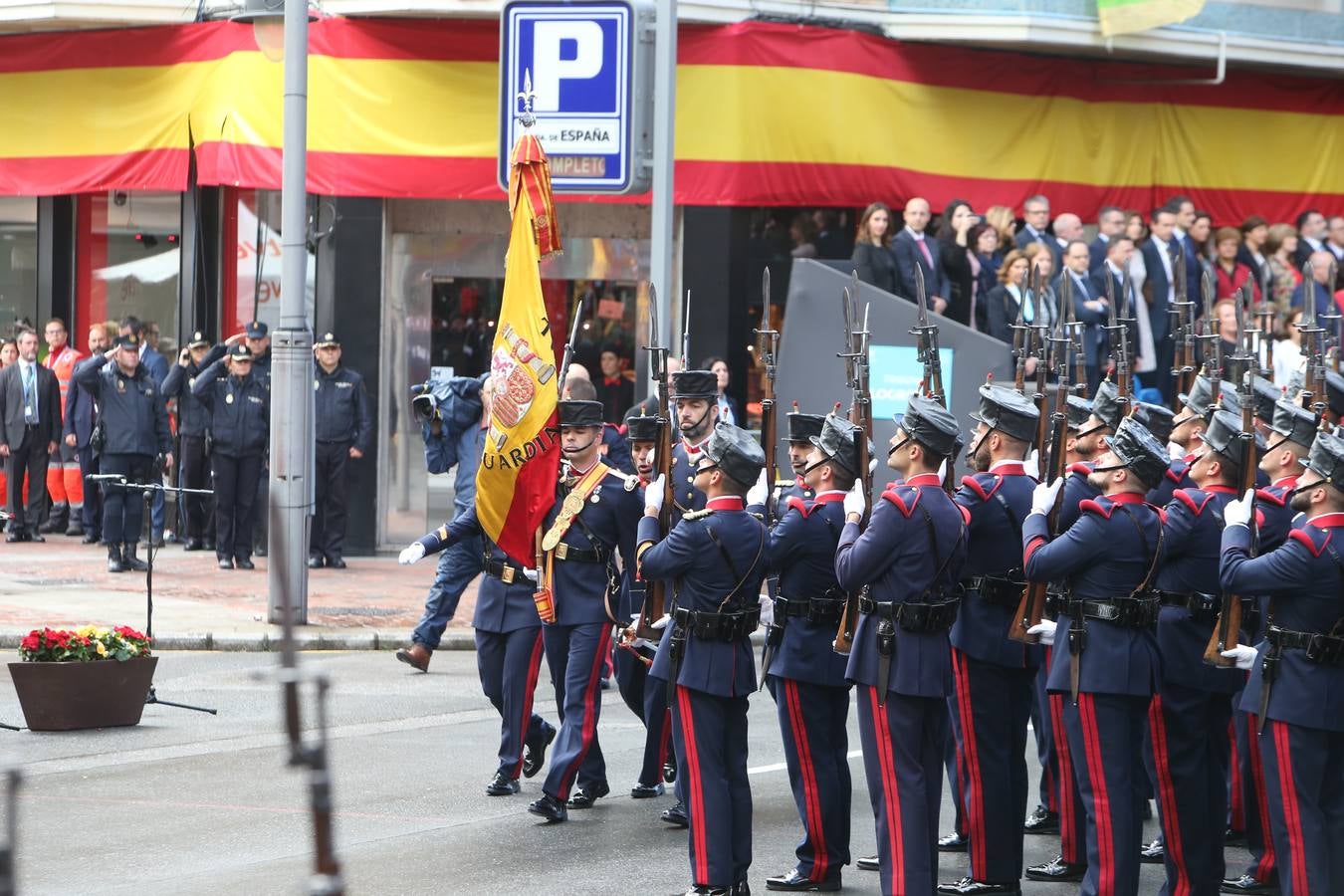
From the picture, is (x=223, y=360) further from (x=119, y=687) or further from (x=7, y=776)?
(x=7, y=776)

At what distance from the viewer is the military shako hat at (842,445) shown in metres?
8.70

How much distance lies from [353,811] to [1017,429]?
3576 millimetres

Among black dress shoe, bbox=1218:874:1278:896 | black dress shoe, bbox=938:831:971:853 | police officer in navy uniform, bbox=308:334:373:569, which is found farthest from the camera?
police officer in navy uniform, bbox=308:334:373:569

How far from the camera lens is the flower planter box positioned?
11.4 meters

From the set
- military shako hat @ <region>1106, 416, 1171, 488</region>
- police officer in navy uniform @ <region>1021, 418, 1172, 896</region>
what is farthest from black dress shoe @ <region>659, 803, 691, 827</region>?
military shako hat @ <region>1106, 416, 1171, 488</region>

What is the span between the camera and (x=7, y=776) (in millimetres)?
2955

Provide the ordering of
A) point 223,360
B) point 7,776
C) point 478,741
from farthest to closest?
point 223,360 < point 478,741 < point 7,776

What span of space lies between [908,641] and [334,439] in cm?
1107

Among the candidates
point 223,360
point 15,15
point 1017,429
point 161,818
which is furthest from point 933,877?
point 15,15

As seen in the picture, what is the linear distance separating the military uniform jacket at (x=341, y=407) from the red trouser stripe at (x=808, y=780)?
1019 cm

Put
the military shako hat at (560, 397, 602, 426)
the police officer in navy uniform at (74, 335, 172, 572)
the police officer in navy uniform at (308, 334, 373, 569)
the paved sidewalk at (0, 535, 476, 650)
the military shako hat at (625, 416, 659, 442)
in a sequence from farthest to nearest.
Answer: the police officer in navy uniform at (308, 334, 373, 569) < the police officer in navy uniform at (74, 335, 172, 572) < the paved sidewalk at (0, 535, 476, 650) < the military shako hat at (625, 416, 659, 442) < the military shako hat at (560, 397, 602, 426)

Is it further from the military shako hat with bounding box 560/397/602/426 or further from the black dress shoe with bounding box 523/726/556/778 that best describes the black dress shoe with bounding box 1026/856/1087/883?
the military shako hat with bounding box 560/397/602/426

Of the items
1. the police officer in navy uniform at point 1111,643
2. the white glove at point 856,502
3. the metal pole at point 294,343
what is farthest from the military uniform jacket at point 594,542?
the metal pole at point 294,343

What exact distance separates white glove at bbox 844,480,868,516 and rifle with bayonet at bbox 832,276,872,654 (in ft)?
0.10
